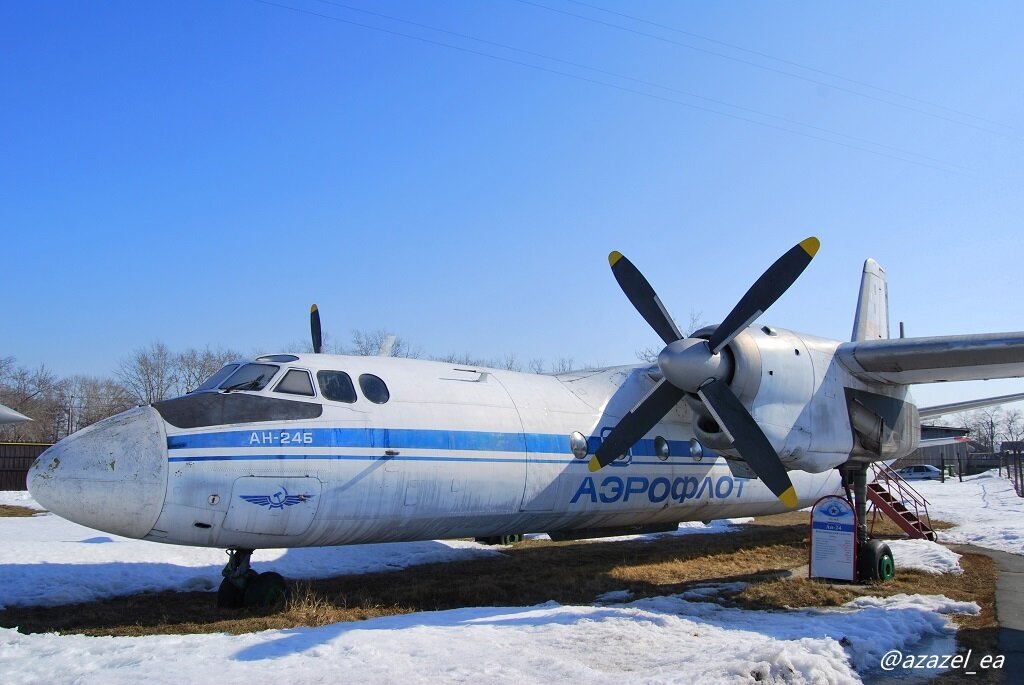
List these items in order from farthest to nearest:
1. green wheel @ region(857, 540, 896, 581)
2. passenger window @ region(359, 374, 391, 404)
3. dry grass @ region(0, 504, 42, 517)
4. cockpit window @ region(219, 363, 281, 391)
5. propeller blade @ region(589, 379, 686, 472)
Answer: dry grass @ region(0, 504, 42, 517), green wheel @ region(857, 540, 896, 581), propeller blade @ region(589, 379, 686, 472), passenger window @ region(359, 374, 391, 404), cockpit window @ region(219, 363, 281, 391)

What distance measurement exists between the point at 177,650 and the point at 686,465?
9757 millimetres

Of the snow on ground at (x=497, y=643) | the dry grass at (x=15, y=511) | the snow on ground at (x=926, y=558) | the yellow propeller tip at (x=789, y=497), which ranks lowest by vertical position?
the dry grass at (x=15, y=511)

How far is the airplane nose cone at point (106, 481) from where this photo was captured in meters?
8.30

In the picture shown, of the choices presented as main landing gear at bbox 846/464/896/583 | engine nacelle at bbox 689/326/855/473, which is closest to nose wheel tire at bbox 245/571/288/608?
engine nacelle at bbox 689/326/855/473

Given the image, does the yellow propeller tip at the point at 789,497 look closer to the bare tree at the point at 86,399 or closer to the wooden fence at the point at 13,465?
the wooden fence at the point at 13,465

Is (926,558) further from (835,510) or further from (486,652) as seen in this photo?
(486,652)

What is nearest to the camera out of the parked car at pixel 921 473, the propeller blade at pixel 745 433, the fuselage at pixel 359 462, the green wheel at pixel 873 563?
the fuselage at pixel 359 462

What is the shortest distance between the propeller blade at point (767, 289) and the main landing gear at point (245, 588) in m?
6.81

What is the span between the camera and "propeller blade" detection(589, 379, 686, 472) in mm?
11445

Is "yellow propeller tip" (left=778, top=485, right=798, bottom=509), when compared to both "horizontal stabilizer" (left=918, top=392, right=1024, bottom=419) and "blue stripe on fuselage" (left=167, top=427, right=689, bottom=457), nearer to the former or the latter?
"blue stripe on fuselage" (left=167, top=427, right=689, bottom=457)

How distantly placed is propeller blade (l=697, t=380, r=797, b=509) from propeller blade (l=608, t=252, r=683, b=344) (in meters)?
1.24

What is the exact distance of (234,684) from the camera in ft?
18.5

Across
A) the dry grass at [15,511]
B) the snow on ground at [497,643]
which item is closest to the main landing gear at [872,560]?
the snow on ground at [497,643]

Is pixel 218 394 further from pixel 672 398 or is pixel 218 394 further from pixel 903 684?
pixel 903 684
